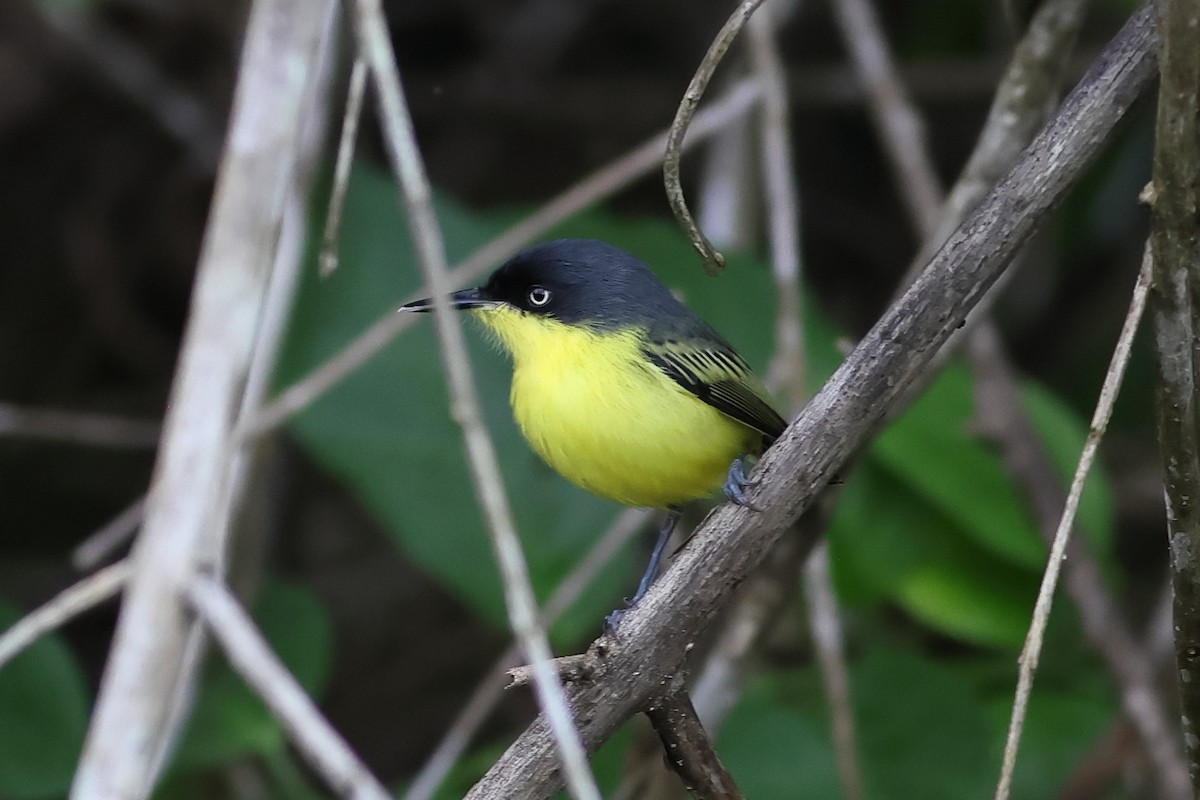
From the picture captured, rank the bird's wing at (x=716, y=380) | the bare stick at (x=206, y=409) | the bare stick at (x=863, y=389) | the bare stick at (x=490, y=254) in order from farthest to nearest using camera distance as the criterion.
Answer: the bird's wing at (x=716, y=380) < the bare stick at (x=490, y=254) < the bare stick at (x=863, y=389) < the bare stick at (x=206, y=409)

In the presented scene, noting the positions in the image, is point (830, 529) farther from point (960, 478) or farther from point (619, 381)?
point (619, 381)

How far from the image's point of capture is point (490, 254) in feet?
7.93

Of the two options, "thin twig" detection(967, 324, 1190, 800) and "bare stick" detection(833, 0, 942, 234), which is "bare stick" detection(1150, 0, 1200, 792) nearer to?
"thin twig" detection(967, 324, 1190, 800)

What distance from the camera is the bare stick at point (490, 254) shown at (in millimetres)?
1964

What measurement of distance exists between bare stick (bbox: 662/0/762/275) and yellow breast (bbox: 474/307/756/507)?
70 cm

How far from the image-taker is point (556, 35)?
5031 mm

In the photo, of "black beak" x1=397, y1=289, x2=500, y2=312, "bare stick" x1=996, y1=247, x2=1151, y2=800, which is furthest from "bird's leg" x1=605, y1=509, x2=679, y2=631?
"bare stick" x1=996, y1=247, x2=1151, y2=800

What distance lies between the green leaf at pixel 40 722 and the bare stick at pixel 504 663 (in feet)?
2.42

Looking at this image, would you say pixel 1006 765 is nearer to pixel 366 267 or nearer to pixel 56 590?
pixel 366 267

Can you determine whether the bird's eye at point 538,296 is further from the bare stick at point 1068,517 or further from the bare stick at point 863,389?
the bare stick at point 1068,517

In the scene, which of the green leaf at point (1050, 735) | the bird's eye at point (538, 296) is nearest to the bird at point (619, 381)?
the bird's eye at point (538, 296)

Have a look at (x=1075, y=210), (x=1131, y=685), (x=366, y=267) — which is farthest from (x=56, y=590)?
(x=1075, y=210)

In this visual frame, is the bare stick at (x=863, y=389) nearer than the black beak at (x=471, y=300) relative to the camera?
Yes

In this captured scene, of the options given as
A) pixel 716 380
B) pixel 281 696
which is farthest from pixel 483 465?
pixel 716 380
